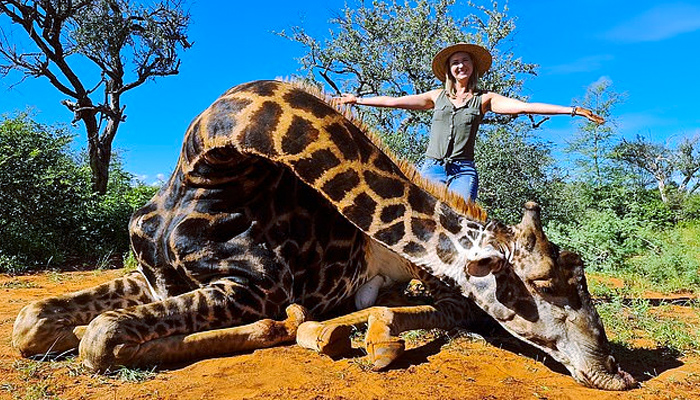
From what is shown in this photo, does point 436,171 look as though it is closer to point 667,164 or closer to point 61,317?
point 61,317

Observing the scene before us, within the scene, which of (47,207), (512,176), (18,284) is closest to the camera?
(18,284)

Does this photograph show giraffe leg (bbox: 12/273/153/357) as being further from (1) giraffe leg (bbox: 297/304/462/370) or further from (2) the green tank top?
(2) the green tank top

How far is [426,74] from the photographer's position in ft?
47.1

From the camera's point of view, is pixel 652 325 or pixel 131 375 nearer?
pixel 131 375

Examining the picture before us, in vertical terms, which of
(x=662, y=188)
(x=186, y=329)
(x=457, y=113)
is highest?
(x=662, y=188)

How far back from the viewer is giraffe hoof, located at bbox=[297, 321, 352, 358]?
3.46 m

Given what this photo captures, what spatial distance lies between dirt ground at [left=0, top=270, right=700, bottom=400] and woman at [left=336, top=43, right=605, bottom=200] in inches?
80.3

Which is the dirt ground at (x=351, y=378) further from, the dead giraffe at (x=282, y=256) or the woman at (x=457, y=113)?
the woman at (x=457, y=113)

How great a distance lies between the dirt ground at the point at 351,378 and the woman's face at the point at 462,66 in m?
2.79

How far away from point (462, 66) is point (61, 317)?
4.10 m

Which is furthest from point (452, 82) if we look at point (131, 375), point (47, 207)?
point (47, 207)

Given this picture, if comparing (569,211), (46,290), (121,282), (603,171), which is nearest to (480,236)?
(121,282)

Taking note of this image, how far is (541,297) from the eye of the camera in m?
3.26

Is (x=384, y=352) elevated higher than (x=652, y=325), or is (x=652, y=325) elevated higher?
(x=652, y=325)
